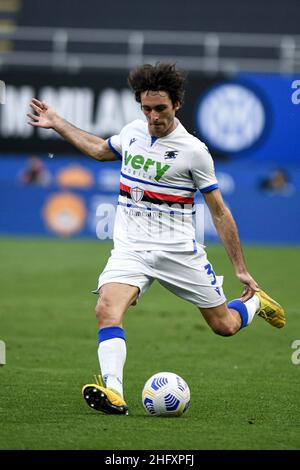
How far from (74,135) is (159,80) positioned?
42.2 inches

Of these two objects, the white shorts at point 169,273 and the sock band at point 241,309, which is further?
the sock band at point 241,309

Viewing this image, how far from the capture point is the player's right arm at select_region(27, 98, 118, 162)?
8.14 meters

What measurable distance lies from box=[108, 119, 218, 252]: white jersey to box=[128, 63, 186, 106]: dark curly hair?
315 millimetres

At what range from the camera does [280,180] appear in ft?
86.6

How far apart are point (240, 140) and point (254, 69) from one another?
3.31m

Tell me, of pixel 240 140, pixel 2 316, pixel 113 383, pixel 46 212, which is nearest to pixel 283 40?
pixel 240 140

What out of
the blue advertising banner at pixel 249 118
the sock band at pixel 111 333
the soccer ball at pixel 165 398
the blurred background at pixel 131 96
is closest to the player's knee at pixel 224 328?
the soccer ball at pixel 165 398

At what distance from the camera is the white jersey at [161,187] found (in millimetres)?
7586

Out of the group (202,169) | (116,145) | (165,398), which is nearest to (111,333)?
(165,398)

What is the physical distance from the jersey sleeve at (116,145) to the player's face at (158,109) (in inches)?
17.2

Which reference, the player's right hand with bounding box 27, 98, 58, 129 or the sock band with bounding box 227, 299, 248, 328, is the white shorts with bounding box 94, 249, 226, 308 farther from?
the player's right hand with bounding box 27, 98, 58, 129

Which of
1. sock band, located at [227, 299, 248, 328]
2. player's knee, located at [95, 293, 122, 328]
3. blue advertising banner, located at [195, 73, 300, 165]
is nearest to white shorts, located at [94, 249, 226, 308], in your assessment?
player's knee, located at [95, 293, 122, 328]

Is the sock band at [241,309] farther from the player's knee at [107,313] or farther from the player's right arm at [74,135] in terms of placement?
the player's right arm at [74,135]
